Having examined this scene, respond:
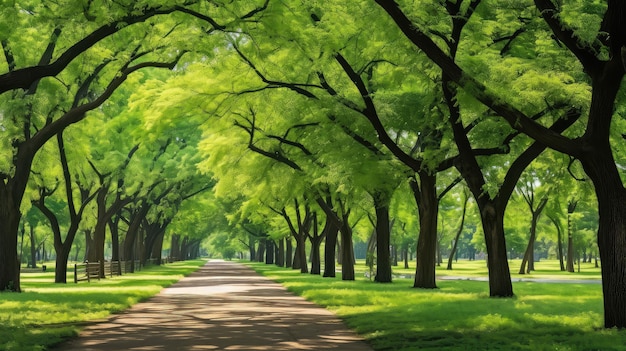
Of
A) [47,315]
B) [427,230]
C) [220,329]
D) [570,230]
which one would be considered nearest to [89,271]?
[427,230]

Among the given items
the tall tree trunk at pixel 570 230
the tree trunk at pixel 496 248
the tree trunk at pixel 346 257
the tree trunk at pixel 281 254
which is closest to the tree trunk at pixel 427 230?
the tree trunk at pixel 496 248

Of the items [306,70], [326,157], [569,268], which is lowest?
[569,268]

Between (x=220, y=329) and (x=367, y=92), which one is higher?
(x=367, y=92)

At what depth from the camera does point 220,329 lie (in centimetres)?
1404

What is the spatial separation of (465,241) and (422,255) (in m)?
156

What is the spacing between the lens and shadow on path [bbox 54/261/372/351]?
11.6 meters

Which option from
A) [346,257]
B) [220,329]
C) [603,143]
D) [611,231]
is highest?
[603,143]

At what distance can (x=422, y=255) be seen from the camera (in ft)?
93.4

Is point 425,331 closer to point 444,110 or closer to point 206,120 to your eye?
point 444,110

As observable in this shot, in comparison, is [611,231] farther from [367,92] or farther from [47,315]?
[47,315]

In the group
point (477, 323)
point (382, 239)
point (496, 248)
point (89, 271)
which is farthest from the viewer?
point (89, 271)

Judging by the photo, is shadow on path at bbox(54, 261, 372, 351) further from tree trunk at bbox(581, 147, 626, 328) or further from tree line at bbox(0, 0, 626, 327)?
tree line at bbox(0, 0, 626, 327)

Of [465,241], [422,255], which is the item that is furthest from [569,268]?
[465,241]

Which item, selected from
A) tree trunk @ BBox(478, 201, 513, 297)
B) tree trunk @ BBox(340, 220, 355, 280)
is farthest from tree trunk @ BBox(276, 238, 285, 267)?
tree trunk @ BBox(478, 201, 513, 297)
